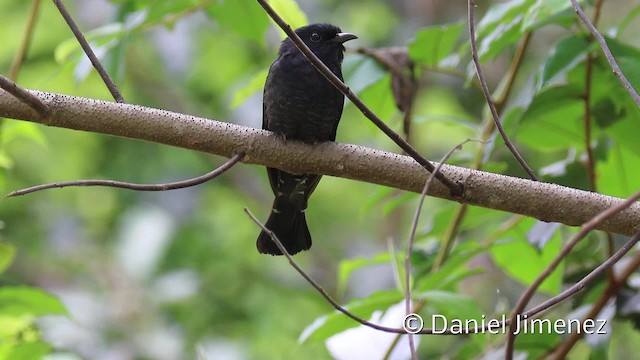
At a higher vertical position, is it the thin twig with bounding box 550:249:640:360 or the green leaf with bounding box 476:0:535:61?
the green leaf with bounding box 476:0:535:61

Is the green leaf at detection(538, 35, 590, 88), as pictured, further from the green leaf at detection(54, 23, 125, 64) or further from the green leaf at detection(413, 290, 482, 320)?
the green leaf at detection(54, 23, 125, 64)

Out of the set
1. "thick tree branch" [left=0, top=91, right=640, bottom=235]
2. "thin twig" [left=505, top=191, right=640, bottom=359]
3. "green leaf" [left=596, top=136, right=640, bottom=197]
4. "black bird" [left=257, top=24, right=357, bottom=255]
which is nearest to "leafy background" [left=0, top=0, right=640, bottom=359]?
"green leaf" [left=596, top=136, right=640, bottom=197]

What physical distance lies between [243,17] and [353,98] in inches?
42.7

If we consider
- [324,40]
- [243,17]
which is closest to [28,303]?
[243,17]

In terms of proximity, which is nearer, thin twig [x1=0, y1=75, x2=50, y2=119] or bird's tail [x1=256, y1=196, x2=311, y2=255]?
thin twig [x1=0, y1=75, x2=50, y2=119]

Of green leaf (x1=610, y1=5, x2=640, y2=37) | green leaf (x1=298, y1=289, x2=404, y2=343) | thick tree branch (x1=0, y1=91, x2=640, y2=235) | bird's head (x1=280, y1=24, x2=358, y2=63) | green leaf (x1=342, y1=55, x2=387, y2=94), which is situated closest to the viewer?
thick tree branch (x1=0, y1=91, x2=640, y2=235)

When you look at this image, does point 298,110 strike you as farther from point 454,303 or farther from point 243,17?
point 454,303

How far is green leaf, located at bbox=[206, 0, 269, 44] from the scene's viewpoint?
2746 mm

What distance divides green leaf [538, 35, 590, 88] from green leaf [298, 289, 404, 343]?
753 mm

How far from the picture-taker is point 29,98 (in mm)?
1876

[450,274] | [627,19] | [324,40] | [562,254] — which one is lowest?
[562,254]

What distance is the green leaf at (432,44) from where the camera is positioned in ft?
9.03

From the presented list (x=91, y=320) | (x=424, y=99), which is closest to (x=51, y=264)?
(x=91, y=320)

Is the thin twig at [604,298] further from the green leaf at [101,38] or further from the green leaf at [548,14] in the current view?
the green leaf at [101,38]
